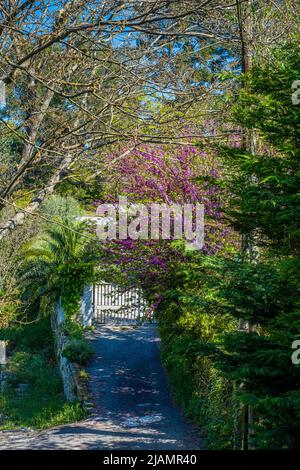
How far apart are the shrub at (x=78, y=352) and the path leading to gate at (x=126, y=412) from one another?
27 centimetres

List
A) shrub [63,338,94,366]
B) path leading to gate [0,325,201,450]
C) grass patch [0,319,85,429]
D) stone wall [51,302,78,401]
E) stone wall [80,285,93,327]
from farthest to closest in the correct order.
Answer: stone wall [80,285,93,327] → shrub [63,338,94,366] → stone wall [51,302,78,401] → grass patch [0,319,85,429] → path leading to gate [0,325,201,450]

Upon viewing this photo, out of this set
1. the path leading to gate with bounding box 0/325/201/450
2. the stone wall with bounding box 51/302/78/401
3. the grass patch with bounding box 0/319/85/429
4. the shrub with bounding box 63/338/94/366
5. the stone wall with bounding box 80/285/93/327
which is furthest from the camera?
the stone wall with bounding box 80/285/93/327

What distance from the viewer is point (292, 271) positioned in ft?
16.5

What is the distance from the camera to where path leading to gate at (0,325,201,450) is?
8.93 meters

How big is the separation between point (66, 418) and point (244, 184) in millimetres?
6932

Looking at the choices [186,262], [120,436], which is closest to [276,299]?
[120,436]

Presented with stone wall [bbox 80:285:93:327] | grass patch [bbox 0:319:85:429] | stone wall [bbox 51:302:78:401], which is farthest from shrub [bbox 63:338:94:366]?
stone wall [bbox 80:285:93:327]

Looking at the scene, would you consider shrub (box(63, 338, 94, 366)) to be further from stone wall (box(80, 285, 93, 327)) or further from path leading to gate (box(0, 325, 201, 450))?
stone wall (box(80, 285, 93, 327))

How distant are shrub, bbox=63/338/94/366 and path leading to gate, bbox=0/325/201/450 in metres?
0.27

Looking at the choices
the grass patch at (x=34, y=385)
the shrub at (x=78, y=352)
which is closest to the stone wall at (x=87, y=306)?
the grass patch at (x=34, y=385)

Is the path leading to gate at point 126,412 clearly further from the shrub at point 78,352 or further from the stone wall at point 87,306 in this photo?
the stone wall at point 87,306

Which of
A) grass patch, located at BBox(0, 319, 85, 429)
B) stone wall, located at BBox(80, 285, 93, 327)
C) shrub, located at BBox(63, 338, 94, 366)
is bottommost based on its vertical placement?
grass patch, located at BBox(0, 319, 85, 429)

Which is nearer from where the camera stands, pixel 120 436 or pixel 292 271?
pixel 292 271
